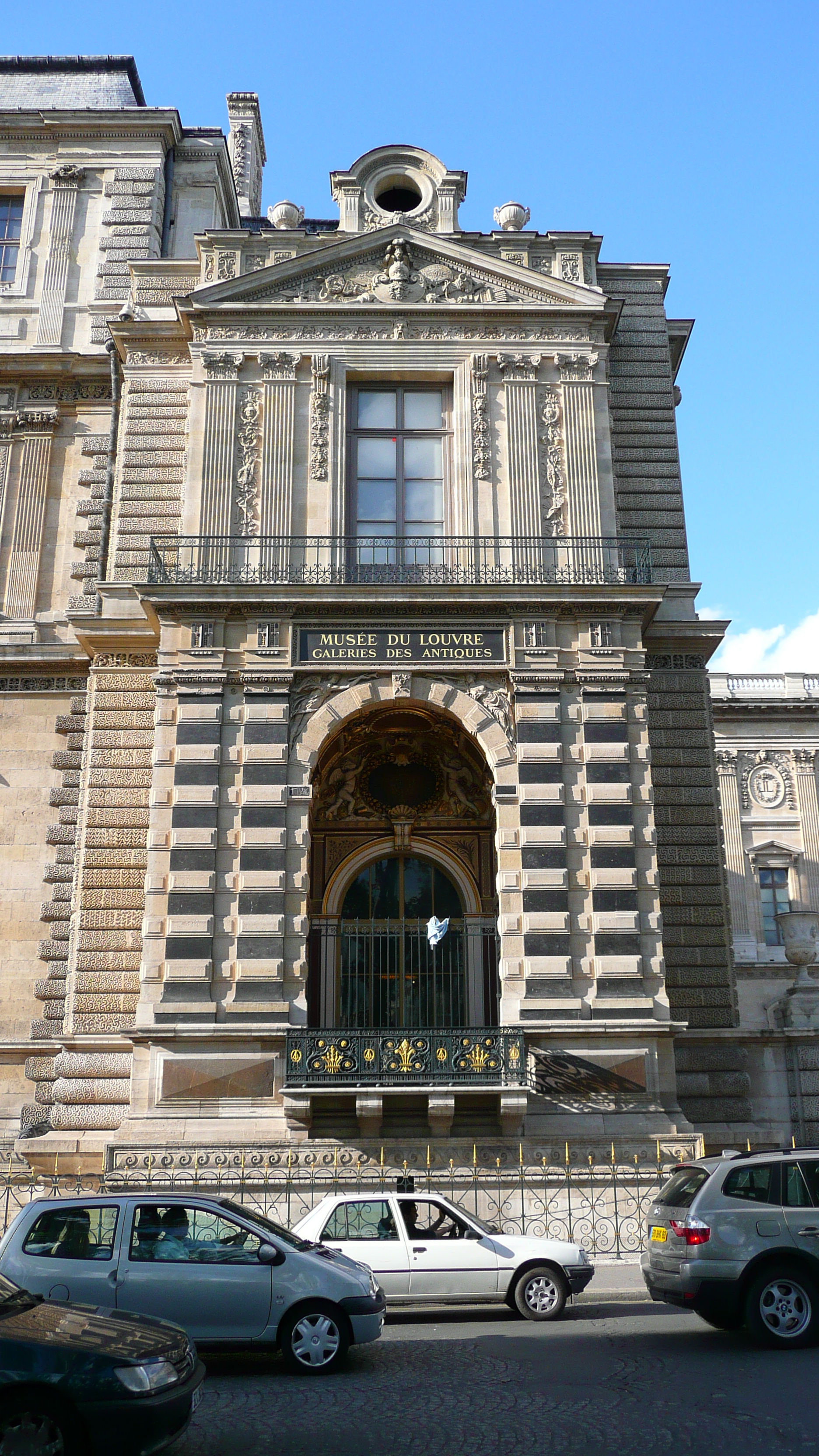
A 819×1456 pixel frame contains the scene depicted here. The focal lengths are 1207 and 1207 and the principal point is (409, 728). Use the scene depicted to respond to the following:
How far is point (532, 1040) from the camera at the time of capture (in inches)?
770

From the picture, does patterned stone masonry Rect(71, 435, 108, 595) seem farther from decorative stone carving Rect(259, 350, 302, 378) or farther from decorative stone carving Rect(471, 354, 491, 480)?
decorative stone carving Rect(471, 354, 491, 480)

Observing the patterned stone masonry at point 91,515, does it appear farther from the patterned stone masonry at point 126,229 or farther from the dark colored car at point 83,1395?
the dark colored car at point 83,1395

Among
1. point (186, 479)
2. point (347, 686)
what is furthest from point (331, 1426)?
point (186, 479)

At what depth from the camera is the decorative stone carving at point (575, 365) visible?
24.1m

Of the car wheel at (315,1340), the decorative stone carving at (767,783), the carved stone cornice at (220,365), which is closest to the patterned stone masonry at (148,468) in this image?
the carved stone cornice at (220,365)

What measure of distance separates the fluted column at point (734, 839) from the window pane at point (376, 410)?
1179 inches

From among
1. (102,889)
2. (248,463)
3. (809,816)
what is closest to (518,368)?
(248,463)

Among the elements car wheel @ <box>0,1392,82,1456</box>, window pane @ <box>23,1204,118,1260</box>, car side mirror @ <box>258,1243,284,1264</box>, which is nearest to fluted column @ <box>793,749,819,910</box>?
car side mirror @ <box>258,1243,284,1264</box>

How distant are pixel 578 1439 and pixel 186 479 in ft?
60.2

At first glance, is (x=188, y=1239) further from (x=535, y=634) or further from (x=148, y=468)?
(x=148, y=468)

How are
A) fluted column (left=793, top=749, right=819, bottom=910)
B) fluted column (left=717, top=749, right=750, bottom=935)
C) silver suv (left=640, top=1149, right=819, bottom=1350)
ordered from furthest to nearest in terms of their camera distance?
fluted column (left=793, top=749, right=819, bottom=910) → fluted column (left=717, top=749, right=750, bottom=935) → silver suv (left=640, top=1149, right=819, bottom=1350)

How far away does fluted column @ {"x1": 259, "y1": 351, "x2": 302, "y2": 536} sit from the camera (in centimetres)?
2295

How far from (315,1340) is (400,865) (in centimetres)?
1295

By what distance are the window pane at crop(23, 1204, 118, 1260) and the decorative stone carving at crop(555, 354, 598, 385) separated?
18.2 metres
